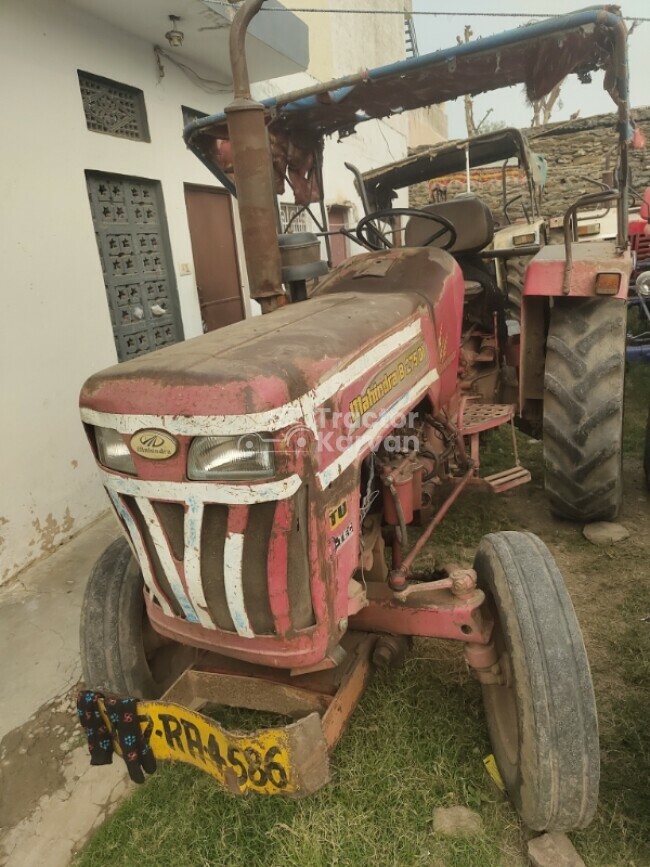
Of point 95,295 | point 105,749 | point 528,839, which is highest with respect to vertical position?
point 95,295

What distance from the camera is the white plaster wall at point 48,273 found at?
3582 mm

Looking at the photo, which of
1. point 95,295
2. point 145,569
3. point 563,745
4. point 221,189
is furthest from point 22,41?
point 563,745

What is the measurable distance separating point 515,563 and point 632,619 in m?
1.22

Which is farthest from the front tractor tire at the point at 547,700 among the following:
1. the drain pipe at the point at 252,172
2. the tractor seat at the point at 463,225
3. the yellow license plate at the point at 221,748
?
Answer: the tractor seat at the point at 463,225

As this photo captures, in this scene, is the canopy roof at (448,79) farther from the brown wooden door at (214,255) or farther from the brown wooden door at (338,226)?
the brown wooden door at (338,226)

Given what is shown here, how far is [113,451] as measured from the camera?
1.68 m

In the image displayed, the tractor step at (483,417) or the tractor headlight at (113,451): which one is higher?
the tractor headlight at (113,451)

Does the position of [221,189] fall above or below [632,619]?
above

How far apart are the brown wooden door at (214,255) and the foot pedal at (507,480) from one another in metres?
3.35

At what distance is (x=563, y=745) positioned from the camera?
5.53 ft

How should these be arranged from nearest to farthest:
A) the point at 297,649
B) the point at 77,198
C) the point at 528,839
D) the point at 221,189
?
the point at 297,649
the point at 528,839
the point at 77,198
the point at 221,189

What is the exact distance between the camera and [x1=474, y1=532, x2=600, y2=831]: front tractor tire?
1.69 metres

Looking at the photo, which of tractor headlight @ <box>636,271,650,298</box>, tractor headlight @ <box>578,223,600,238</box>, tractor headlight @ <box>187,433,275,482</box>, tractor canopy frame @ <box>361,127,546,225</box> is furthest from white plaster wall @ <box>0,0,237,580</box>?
tractor headlight @ <box>578,223,600,238</box>

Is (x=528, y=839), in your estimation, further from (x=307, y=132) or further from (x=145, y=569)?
(x=307, y=132)
